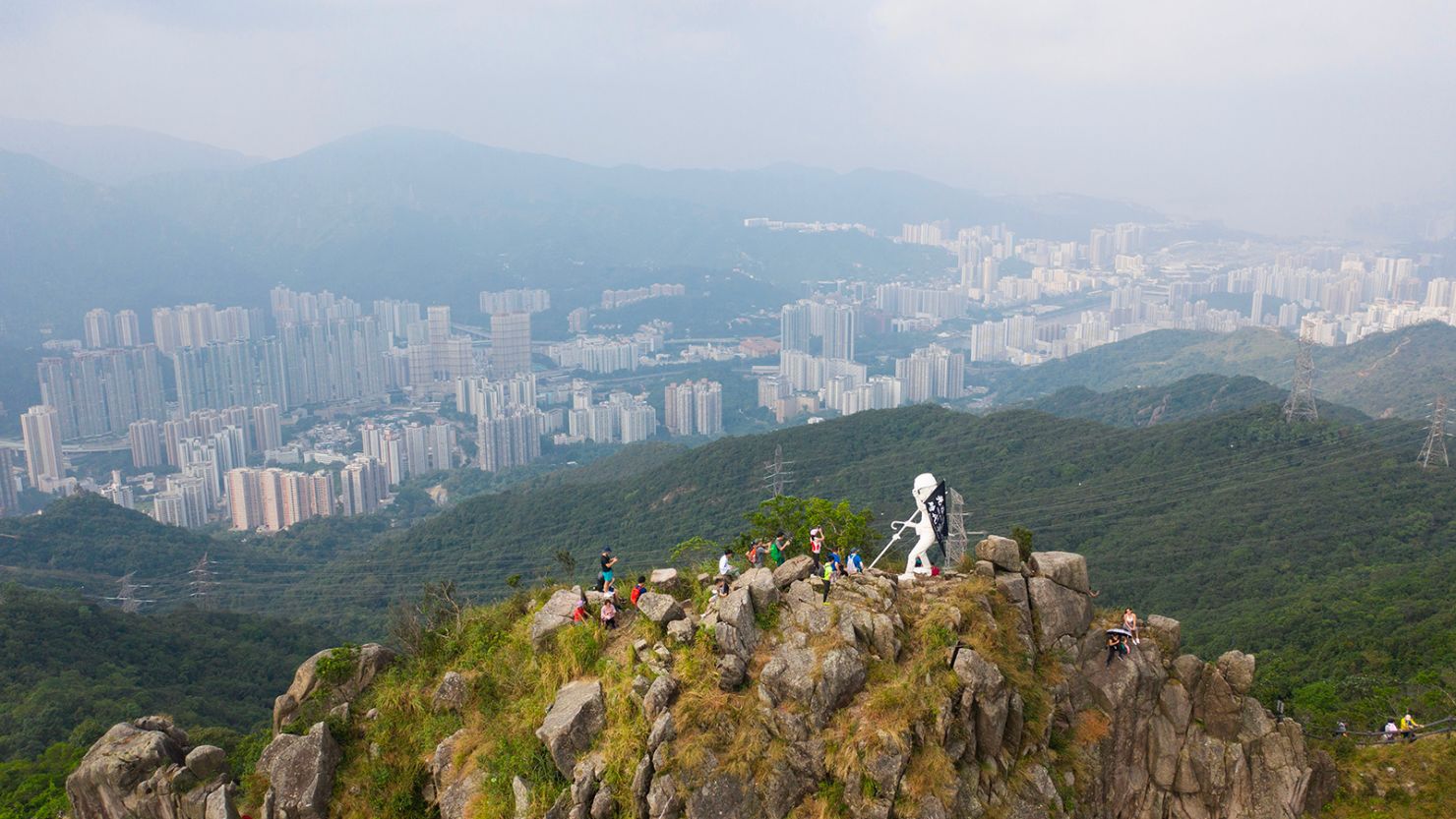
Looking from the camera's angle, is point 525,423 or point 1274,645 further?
point 525,423

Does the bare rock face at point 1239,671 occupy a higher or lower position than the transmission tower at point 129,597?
higher

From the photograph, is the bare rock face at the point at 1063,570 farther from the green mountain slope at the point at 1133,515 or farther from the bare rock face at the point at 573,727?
the green mountain slope at the point at 1133,515

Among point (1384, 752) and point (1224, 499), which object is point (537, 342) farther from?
point (1384, 752)

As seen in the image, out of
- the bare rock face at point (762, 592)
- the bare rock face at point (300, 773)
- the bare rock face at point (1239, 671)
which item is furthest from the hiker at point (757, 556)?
the bare rock face at point (1239, 671)

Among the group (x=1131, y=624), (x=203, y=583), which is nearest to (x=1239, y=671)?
(x=1131, y=624)

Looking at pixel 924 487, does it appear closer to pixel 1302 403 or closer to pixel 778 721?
pixel 778 721

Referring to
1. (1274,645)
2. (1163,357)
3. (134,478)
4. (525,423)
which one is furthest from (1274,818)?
(1163,357)

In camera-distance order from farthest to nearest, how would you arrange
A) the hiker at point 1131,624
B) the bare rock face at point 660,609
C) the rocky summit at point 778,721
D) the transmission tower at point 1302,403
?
the transmission tower at point 1302,403
the hiker at point 1131,624
the bare rock face at point 660,609
the rocky summit at point 778,721
